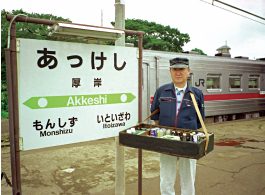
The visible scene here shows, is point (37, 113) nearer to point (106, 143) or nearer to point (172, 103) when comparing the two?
point (172, 103)

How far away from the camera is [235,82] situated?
12664 mm

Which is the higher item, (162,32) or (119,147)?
(162,32)

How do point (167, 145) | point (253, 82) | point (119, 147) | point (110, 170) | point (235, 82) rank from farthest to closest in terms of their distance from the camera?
point (253, 82) → point (235, 82) → point (110, 170) → point (119, 147) → point (167, 145)

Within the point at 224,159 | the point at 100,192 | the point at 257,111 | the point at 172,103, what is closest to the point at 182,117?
the point at 172,103

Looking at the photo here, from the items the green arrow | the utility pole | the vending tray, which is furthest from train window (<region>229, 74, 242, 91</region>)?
the vending tray

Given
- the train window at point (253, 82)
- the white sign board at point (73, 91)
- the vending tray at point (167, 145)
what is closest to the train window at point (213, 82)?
the train window at point (253, 82)

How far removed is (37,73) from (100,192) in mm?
2659

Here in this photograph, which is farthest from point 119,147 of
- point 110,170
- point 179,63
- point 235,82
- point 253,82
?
point 253,82

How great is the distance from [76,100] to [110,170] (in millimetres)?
3061

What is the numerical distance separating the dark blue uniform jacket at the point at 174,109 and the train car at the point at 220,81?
572 centimetres

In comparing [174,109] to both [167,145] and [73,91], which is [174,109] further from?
[73,91]

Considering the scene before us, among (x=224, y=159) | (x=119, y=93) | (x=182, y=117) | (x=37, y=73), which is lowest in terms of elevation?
(x=224, y=159)

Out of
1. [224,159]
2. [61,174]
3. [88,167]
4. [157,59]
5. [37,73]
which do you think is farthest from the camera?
[157,59]

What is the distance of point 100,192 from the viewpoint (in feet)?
14.3
